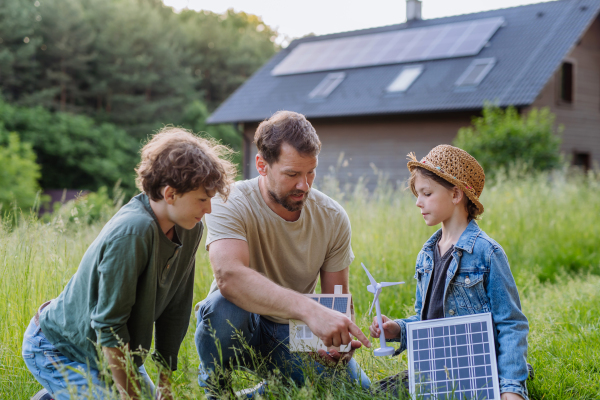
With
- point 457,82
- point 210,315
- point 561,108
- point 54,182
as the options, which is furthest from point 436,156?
point 54,182

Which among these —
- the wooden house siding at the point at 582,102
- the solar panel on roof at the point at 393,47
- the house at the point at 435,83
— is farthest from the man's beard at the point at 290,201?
the wooden house siding at the point at 582,102

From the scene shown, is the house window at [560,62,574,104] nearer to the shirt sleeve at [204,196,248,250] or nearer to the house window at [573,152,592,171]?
the house window at [573,152,592,171]

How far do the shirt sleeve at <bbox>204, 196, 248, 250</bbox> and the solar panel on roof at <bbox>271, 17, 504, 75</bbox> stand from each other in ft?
58.0

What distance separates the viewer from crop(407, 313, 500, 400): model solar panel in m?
2.37

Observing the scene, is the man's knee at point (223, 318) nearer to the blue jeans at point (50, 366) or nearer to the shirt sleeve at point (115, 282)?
the blue jeans at point (50, 366)

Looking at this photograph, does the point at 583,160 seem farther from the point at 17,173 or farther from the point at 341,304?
the point at 17,173

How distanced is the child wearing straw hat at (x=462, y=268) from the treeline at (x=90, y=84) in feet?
96.0

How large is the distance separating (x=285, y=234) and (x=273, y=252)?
12 cm

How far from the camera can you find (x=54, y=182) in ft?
103

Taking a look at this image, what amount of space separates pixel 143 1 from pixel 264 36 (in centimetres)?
1250

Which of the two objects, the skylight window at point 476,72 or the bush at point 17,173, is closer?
the skylight window at point 476,72

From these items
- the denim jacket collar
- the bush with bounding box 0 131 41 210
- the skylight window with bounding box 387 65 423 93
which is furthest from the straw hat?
the bush with bounding box 0 131 41 210

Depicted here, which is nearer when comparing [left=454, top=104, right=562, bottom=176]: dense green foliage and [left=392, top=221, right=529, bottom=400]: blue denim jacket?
[left=392, top=221, right=529, bottom=400]: blue denim jacket

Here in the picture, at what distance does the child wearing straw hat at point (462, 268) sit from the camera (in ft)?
8.05
